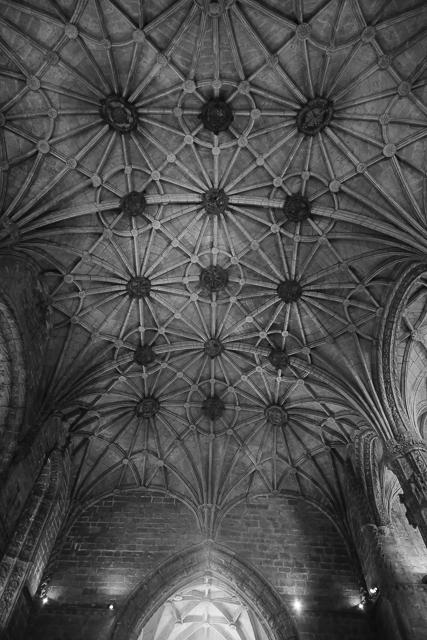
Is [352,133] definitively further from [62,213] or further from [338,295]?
[62,213]

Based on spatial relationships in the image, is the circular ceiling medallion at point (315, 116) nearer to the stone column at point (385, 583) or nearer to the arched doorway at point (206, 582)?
the stone column at point (385, 583)

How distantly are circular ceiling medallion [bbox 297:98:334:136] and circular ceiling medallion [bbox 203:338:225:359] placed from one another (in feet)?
27.9

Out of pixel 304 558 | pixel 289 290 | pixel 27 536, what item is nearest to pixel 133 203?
pixel 289 290

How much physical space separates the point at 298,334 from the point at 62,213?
9.77 meters

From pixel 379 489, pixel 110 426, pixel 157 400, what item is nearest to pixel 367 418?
pixel 379 489

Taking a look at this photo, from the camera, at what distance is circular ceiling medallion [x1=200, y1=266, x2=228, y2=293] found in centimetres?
1875

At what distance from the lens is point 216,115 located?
15.8 meters

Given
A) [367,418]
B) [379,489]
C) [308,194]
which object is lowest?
[379,489]

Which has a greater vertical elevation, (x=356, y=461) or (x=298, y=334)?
(x=298, y=334)

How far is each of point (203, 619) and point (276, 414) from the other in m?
15.2

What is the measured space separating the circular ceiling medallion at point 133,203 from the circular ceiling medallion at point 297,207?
504cm

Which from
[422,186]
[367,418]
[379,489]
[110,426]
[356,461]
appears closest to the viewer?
[422,186]

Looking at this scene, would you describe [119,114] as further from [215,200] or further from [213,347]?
[213,347]

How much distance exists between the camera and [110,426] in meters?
20.9
